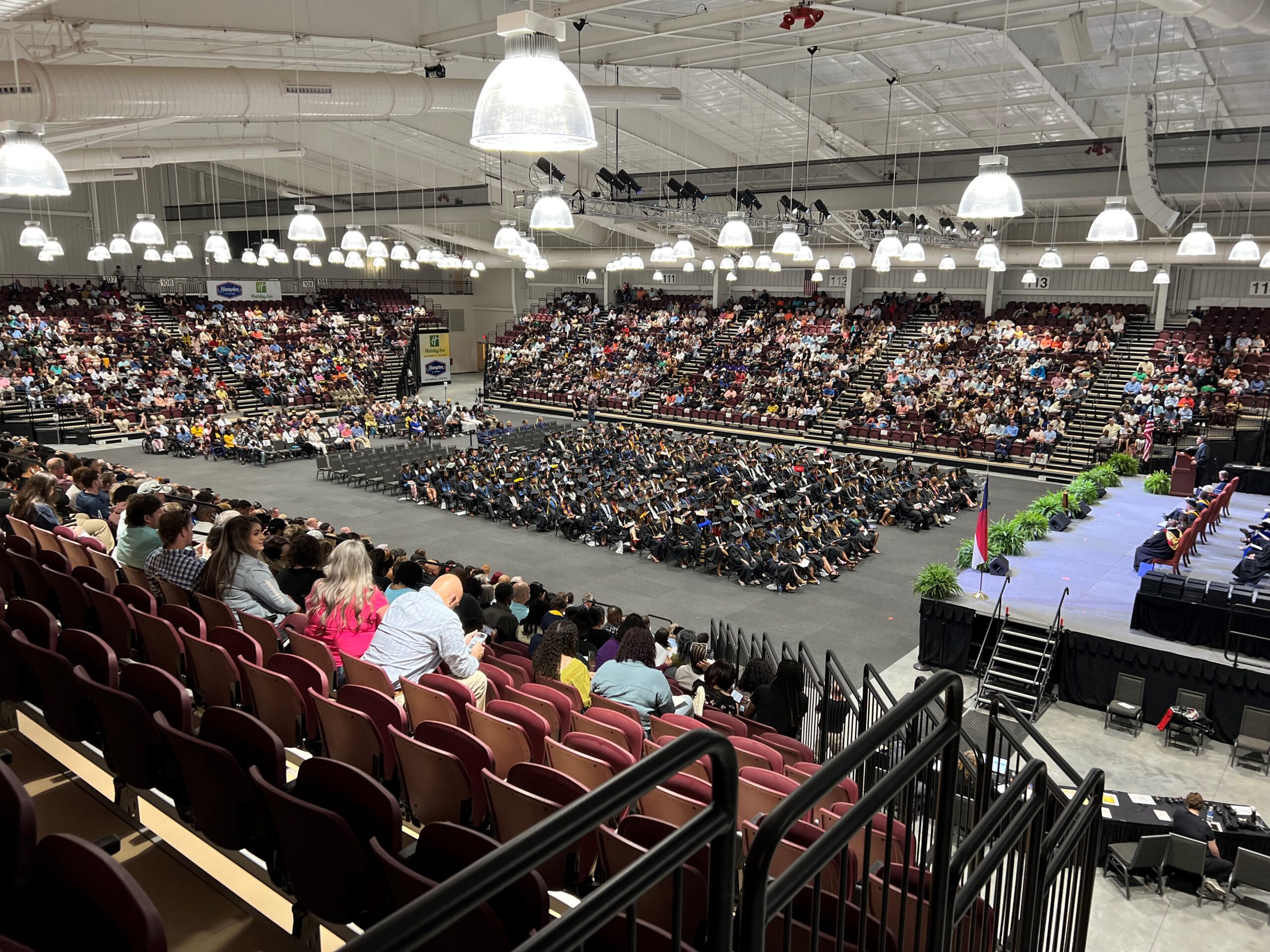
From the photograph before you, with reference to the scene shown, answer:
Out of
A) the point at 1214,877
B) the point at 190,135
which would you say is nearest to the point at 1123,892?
the point at 1214,877

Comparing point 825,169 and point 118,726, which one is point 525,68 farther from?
point 825,169

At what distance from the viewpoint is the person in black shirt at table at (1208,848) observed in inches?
277

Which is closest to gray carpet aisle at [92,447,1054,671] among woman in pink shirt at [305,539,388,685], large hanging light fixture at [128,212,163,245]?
large hanging light fixture at [128,212,163,245]

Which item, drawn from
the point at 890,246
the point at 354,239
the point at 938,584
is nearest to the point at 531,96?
the point at 890,246

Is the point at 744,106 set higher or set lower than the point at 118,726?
higher

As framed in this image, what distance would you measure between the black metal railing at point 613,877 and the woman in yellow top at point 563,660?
14.8 ft

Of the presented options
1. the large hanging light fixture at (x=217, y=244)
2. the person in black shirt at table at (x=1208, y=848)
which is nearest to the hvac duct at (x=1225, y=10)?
the person in black shirt at table at (x=1208, y=848)

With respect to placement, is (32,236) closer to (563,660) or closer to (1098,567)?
(563,660)

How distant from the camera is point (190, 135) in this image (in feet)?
63.7

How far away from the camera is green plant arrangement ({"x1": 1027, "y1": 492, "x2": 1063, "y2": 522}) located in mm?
15477

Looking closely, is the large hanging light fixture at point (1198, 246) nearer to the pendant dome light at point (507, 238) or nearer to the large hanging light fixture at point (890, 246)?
the large hanging light fixture at point (890, 246)

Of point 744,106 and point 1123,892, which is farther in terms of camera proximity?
point 744,106

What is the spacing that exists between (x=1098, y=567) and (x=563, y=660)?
10.3 m

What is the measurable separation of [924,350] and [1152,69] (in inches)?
588
